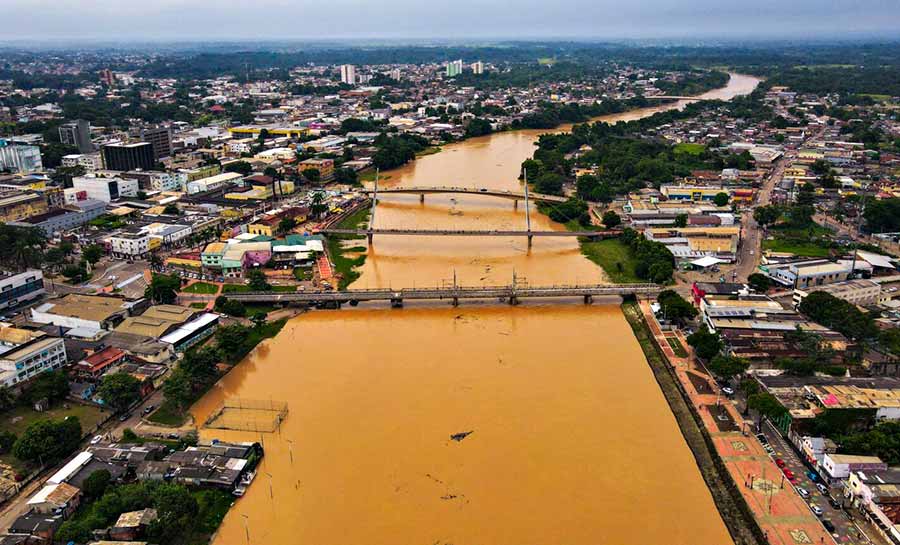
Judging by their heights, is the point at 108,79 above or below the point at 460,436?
above

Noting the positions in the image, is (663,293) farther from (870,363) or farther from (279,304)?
(279,304)

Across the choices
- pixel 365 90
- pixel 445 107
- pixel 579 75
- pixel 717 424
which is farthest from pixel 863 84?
pixel 717 424

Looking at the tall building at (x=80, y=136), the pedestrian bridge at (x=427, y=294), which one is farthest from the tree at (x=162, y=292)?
the tall building at (x=80, y=136)

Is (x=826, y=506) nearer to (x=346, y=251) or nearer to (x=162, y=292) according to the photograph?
(x=162, y=292)

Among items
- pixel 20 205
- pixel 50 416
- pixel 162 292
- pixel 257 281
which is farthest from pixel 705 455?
pixel 20 205

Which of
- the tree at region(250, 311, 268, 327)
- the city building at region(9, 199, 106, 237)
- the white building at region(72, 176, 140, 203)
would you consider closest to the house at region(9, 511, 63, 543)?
the tree at region(250, 311, 268, 327)

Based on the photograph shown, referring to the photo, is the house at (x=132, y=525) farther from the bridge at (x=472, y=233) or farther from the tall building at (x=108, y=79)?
the tall building at (x=108, y=79)
